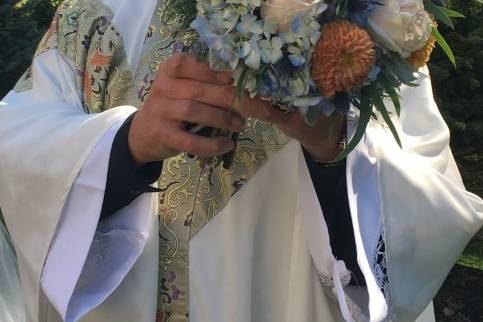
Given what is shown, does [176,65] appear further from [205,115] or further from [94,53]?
[94,53]

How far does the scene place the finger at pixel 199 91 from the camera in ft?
3.85

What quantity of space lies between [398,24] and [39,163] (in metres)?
0.72

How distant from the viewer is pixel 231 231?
4.82 ft

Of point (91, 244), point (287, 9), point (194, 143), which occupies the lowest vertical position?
point (91, 244)

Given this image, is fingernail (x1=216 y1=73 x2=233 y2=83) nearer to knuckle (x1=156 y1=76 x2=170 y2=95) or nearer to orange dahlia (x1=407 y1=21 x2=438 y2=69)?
knuckle (x1=156 y1=76 x2=170 y2=95)

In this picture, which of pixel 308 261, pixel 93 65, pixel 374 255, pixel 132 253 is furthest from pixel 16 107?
pixel 374 255

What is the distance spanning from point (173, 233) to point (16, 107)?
0.39 m

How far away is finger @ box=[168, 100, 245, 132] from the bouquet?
117 mm

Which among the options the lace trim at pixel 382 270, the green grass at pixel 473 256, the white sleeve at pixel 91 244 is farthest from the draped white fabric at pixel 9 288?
the green grass at pixel 473 256

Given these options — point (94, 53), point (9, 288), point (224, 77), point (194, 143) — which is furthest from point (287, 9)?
point (9, 288)

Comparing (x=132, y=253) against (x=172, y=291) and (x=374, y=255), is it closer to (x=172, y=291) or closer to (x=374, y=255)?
(x=172, y=291)

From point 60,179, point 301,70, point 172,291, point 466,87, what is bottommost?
point 466,87

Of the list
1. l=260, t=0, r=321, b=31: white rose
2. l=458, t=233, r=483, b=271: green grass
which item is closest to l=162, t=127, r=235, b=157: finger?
l=260, t=0, r=321, b=31: white rose

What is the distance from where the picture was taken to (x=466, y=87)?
3795 mm
